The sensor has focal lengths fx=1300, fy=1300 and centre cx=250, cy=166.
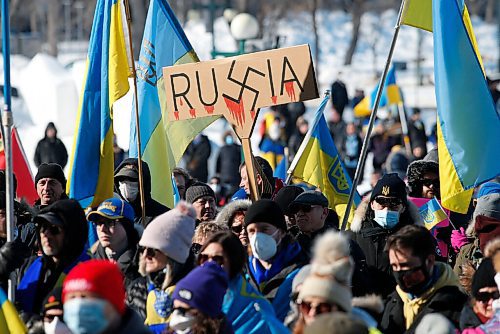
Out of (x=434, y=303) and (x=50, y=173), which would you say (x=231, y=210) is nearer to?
(x=50, y=173)

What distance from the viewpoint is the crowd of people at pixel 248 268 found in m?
4.79

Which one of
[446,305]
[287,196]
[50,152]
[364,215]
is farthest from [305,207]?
[50,152]

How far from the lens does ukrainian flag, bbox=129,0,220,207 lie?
→ 9.41 meters

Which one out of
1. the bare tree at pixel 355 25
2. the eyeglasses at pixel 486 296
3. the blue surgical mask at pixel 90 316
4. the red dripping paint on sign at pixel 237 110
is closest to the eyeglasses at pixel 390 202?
the red dripping paint on sign at pixel 237 110

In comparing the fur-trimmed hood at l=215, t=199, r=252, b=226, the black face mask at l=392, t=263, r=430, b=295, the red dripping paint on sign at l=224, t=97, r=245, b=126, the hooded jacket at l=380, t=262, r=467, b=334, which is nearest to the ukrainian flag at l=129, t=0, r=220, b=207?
the red dripping paint on sign at l=224, t=97, r=245, b=126

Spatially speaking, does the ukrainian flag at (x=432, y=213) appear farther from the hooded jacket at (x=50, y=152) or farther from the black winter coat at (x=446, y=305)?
the hooded jacket at (x=50, y=152)

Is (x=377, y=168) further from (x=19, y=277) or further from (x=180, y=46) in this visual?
(x=19, y=277)

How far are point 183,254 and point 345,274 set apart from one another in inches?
50.1

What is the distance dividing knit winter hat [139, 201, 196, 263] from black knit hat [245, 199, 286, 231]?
0.61 m

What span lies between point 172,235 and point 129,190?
2854mm

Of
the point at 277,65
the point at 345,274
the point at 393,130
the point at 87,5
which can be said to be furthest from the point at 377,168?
the point at 87,5

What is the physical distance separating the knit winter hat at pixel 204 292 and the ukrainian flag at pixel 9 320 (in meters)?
0.84

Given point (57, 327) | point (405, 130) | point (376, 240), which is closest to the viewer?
point (57, 327)

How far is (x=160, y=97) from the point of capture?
31.8ft
